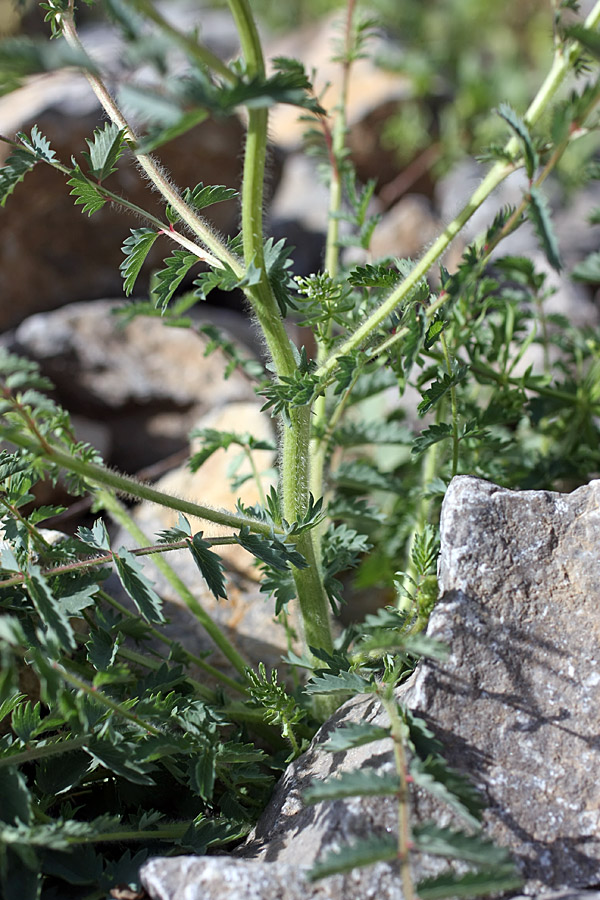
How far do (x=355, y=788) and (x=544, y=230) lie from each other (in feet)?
3.38

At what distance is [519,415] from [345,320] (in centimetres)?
70

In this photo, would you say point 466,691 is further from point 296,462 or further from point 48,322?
point 48,322

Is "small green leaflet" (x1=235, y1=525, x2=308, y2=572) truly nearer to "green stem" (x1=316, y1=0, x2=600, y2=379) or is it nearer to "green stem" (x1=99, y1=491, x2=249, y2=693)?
"green stem" (x1=316, y1=0, x2=600, y2=379)

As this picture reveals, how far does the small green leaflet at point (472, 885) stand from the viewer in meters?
1.18

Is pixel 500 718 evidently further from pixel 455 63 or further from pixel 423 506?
pixel 455 63

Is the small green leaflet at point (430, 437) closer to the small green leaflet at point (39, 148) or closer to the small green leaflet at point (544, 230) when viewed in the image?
the small green leaflet at point (544, 230)

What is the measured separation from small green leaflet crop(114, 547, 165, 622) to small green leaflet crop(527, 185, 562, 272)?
3.28 ft

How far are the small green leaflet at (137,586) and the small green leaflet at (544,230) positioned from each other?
1000mm

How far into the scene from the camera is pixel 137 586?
1575mm

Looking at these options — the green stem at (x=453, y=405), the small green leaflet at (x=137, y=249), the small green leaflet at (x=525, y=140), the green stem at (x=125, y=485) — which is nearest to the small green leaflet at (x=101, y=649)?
the green stem at (x=125, y=485)

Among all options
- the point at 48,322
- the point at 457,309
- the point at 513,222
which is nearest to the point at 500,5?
the point at 48,322

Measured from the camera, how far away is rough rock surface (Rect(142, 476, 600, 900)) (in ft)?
4.72

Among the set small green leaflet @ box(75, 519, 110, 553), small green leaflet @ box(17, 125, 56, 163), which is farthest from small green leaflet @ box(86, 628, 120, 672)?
small green leaflet @ box(17, 125, 56, 163)

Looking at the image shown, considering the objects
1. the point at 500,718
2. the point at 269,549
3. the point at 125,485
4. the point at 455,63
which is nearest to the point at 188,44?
the point at 125,485
